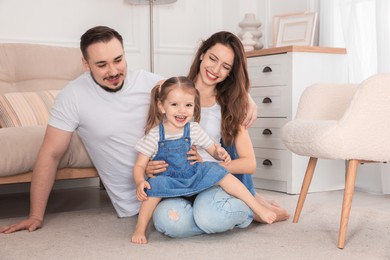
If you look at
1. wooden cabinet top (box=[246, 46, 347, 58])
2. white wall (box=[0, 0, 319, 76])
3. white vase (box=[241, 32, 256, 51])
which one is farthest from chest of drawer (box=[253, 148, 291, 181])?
white wall (box=[0, 0, 319, 76])

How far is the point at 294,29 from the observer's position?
384cm

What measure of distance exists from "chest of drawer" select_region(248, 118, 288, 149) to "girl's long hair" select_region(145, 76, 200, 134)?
4.37 feet

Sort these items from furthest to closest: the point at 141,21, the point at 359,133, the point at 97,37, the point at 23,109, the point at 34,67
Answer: the point at 141,21 < the point at 34,67 < the point at 23,109 < the point at 97,37 < the point at 359,133

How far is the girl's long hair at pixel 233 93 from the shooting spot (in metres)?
2.26

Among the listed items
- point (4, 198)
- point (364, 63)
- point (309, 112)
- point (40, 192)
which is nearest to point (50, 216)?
point (40, 192)

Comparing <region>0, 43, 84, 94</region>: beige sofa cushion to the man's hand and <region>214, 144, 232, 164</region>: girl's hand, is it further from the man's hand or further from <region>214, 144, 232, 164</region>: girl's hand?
<region>214, 144, 232, 164</region>: girl's hand

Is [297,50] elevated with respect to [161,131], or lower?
elevated

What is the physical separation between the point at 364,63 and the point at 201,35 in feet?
4.04

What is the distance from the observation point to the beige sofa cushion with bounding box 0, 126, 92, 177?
2.36 m

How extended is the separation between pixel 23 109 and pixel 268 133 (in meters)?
1.41

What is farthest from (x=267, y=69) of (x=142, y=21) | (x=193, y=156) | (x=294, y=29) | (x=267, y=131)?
(x=193, y=156)

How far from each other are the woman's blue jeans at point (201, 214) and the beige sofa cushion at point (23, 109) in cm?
103

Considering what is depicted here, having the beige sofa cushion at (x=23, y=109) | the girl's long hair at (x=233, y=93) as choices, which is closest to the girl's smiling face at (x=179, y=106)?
the girl's long hair at (x=233, y=93)

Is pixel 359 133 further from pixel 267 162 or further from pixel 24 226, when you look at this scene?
pixel 267 162
